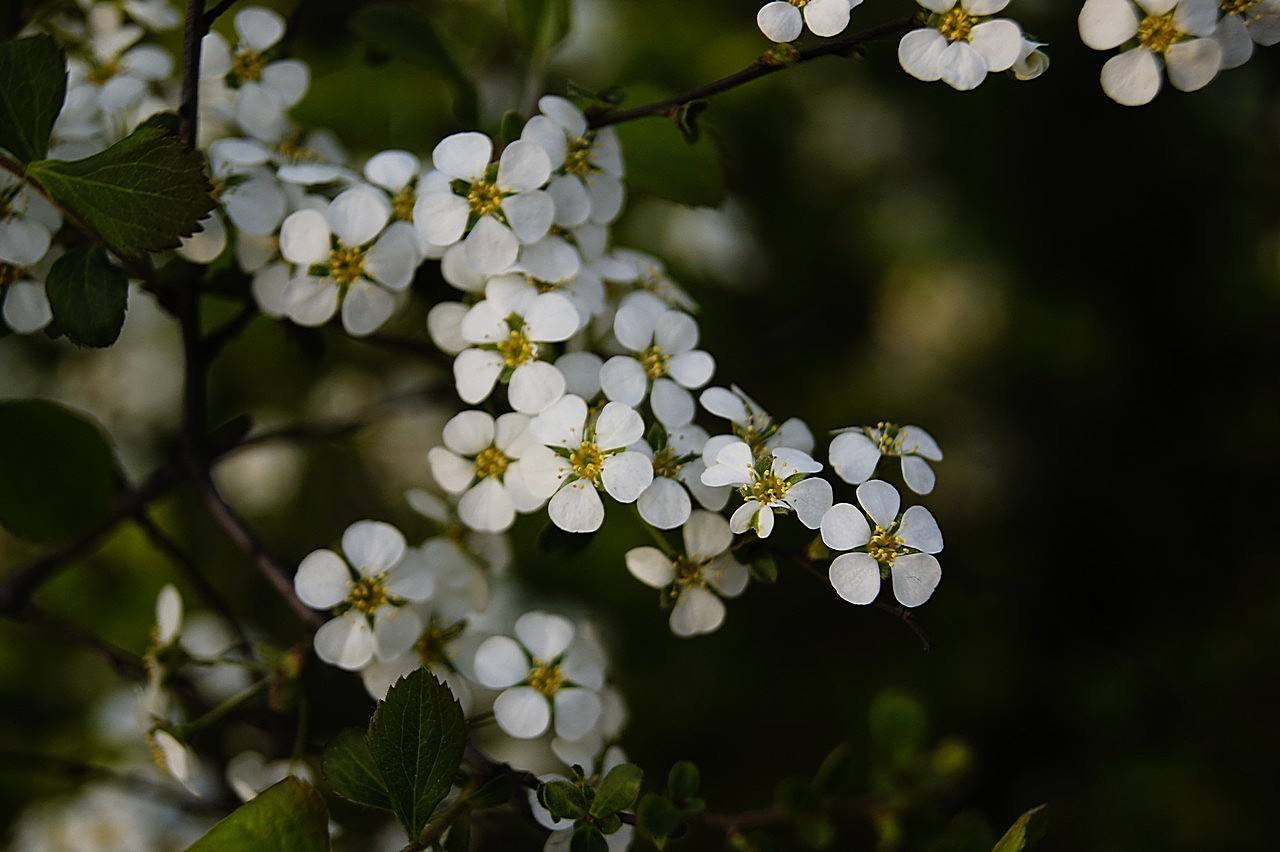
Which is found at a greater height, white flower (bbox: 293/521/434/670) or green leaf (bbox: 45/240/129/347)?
green leaf (bbox: 45/240/129/347)

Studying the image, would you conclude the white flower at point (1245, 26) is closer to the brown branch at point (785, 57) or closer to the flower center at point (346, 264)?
the brown branch at point (785, 57)

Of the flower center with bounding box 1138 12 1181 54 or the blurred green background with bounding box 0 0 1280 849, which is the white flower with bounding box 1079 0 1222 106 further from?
the blurred green background with bounding box 0 0 1280 849

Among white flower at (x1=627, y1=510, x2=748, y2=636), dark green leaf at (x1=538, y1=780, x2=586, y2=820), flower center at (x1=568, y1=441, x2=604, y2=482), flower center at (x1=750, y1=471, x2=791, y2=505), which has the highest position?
flower center at (x1=750, y1=471, x2=791, y2=505)

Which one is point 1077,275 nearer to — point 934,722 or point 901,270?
point 901,270

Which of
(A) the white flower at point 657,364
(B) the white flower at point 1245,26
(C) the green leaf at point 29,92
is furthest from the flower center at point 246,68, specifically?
(B) the white flower at point 1245,26

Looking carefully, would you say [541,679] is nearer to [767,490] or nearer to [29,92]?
[767,490]

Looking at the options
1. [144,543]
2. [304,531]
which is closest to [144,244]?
[144,543]

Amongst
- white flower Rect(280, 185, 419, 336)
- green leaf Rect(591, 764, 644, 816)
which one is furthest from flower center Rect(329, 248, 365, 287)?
green leaf Rect(591, 764, 644, 816)
